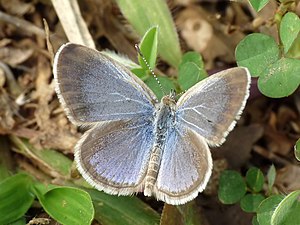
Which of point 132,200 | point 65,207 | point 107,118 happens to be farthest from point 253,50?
point 65,207

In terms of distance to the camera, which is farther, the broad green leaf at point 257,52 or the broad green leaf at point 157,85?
the broad green leaf at point 157,85

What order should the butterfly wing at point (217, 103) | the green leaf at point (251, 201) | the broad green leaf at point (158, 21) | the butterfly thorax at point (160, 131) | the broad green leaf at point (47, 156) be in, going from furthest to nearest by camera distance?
1. the broad green leaf at point (158, 21)
2. the broad green leaf at point (47, 156)
3. the green leaf at point (251, 201)
4. the butterfly thorax at point (160, 131)
5. the butterfly wing at point (217, 103)

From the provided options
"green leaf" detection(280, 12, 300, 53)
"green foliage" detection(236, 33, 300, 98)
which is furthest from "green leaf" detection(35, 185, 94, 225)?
"green leaf" detection(280, 12, 300, 53)

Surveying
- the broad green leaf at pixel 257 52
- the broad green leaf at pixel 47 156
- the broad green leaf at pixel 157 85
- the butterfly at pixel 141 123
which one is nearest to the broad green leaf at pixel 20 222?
the broad green leaf at pixel 47 156

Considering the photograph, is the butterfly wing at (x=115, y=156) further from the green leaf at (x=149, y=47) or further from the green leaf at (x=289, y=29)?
the green leaf at (x=289, y=29)

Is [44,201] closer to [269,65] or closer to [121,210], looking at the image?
[121,210]

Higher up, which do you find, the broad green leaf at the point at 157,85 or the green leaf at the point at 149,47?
the green leaf at the point at 149,47

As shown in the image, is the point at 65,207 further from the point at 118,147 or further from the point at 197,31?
the point at 197,31
